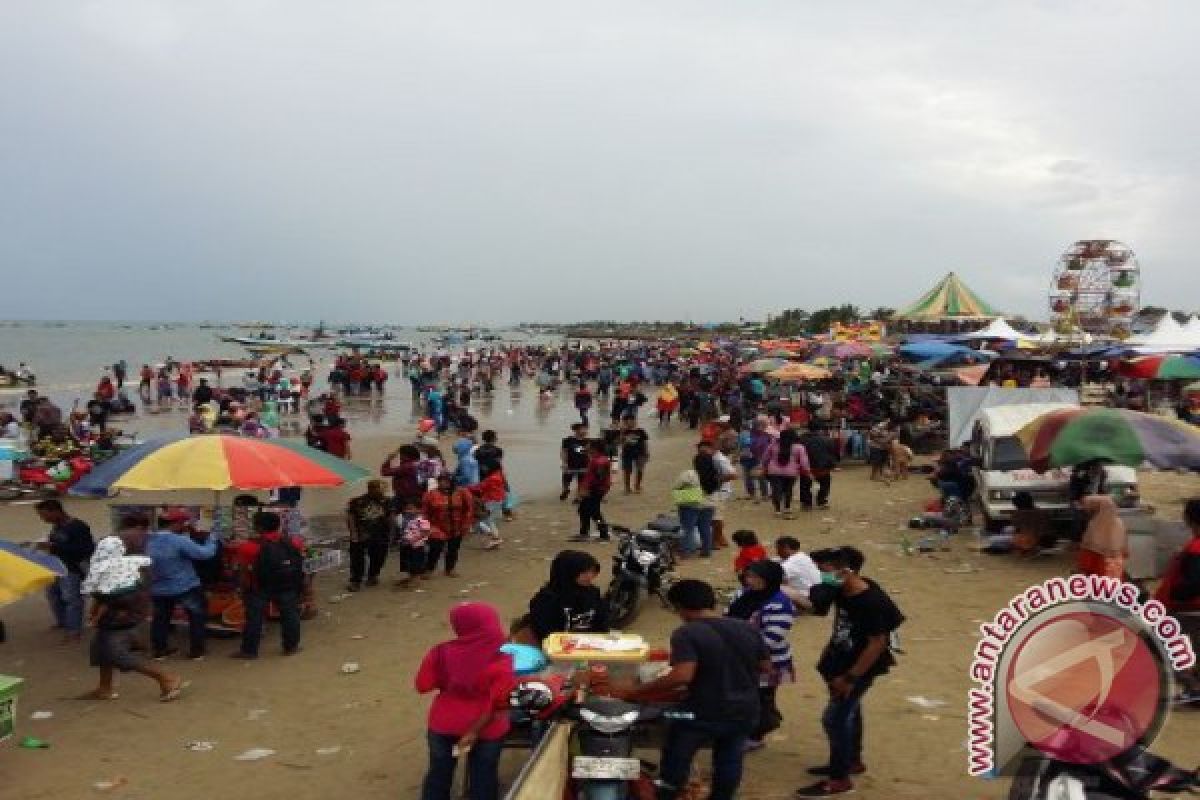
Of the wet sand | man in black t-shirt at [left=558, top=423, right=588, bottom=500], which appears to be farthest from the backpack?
man in black t-shirt at [left=558, top=423, right=588, bottom=500]

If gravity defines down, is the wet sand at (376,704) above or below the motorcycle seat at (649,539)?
below

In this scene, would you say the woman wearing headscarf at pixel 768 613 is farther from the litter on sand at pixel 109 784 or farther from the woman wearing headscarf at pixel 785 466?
the woman wearing headscarf at pixel 785 466

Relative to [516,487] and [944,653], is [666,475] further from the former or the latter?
[944,653]

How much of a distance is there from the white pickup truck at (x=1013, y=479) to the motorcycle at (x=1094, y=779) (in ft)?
25.6

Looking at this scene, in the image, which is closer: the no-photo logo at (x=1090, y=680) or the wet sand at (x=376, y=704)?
the no-photo logo at (x=1090, y=680)

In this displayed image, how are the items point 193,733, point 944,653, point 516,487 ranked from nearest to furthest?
1. point 193,733
2. point 944,653
3. point 516,487

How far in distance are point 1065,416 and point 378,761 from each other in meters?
7.46

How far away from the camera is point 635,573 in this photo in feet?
25.9

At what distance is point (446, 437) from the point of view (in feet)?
72.5

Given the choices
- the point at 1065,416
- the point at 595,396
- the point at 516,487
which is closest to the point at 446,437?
the point at 516,487

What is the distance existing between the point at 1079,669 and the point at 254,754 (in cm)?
498

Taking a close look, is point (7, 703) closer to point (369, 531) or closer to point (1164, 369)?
point (369, 531)

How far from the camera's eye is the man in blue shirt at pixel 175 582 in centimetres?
712

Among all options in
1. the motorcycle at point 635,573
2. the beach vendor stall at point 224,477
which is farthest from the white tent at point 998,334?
the beach vendor stall at point 224,477
